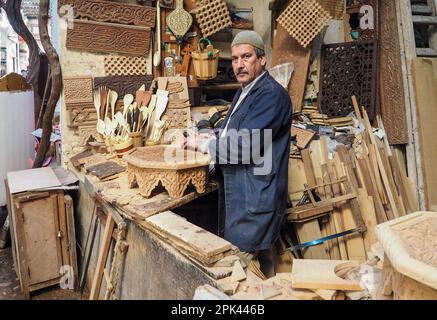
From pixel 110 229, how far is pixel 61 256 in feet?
3.24

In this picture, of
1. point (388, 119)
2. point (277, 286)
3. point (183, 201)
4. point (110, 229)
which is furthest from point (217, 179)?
point (388, 119)

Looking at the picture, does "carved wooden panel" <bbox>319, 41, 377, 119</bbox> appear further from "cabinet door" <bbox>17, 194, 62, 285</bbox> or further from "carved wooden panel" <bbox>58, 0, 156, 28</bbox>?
"cabinet door" <bbox>17, 194, 62, 285</bbox>

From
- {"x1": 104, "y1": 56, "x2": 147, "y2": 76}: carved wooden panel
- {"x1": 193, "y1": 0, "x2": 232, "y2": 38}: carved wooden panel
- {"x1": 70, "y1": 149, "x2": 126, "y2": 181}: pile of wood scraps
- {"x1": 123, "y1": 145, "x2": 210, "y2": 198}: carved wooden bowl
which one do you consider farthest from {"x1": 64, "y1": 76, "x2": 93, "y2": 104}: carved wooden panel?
{"x1": 123, "y1": 145, "x2": 210, "y2": 198}: carved wooden bowl

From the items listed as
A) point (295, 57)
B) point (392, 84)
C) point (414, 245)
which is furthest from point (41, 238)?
point (392, 84)

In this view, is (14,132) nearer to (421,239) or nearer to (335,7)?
→ (335,7)

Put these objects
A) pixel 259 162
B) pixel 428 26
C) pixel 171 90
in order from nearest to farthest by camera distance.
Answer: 1. pixel 259 162
2. pixel 171 90
3. pixel 428 26

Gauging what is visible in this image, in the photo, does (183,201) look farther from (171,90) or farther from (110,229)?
(171,90)

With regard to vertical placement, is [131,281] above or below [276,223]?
below

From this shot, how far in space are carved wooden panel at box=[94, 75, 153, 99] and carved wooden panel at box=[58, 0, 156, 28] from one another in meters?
0.55

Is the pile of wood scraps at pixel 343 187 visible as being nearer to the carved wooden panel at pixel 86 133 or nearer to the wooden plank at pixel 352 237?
the wooden plank at pixel 352 237

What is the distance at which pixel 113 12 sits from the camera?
418cm

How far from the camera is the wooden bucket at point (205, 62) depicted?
4404 millimetres

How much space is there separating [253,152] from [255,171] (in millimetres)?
159
